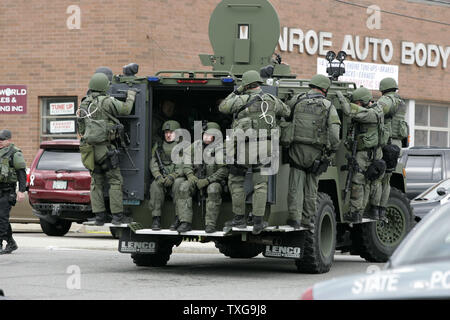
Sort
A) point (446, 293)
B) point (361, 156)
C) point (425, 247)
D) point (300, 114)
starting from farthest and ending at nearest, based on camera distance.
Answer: point (361, 156)
point (300, 114)
point (425, 247)
point (446, 293)

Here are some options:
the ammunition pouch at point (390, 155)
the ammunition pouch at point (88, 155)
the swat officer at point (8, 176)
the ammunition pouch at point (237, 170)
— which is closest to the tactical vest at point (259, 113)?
the ammunition pouch at point (237, 170)

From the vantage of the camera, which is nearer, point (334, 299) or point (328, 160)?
point (334, 299)

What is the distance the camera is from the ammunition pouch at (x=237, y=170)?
11383mm

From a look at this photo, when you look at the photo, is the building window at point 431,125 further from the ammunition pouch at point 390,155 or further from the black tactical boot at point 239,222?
the black tactical boot at point 239,222

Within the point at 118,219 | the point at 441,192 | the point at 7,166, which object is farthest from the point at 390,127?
the point at 7,166

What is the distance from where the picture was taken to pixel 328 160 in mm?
12047

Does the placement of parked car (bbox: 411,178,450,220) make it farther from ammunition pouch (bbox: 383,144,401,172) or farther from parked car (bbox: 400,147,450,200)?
ammunition pouch (bbox: 383,144,401,172)

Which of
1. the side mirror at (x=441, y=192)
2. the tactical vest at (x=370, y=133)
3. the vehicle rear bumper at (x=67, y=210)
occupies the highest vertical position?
the tactical vest at (x=370, y=133)

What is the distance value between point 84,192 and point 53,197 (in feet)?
2.24

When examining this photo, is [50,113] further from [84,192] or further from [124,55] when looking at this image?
[84,192]

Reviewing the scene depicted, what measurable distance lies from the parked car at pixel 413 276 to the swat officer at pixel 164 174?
6719 millimetres

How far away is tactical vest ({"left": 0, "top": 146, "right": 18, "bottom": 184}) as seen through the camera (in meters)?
14.5

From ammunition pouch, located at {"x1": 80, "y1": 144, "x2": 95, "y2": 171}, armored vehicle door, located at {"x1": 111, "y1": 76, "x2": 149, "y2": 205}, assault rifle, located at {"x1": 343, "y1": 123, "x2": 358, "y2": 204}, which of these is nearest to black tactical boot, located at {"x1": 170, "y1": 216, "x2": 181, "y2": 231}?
armored vehicle door, located at {"x1": 111, "y1": 76, "x2": 149, "y2": 205}

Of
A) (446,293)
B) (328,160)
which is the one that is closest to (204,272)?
(328,160)
